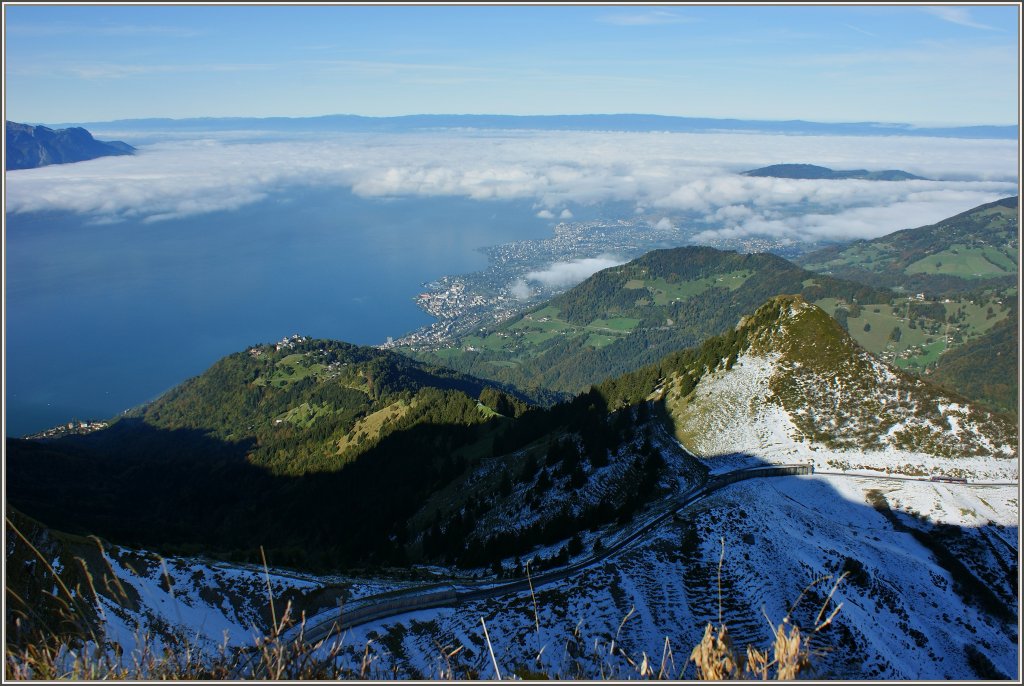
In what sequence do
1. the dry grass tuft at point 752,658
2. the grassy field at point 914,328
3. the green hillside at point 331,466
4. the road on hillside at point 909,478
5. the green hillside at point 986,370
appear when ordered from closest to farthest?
the dry grass tuft at point 752,658 → the road on hillside at point 909,478 → the green hillside at point 331,466 → the green hillside at point 986,370 → the grassy field at point 914,328

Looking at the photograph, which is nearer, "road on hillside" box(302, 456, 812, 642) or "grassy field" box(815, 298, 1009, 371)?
"road on hillside" box(302, 456, 812, 642)

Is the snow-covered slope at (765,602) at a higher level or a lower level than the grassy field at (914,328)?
higher

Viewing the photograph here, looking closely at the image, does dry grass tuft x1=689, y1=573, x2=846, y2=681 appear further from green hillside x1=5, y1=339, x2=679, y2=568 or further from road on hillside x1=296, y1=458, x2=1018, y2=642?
green hillside x1=5, y1=339, x2=679, y2=568

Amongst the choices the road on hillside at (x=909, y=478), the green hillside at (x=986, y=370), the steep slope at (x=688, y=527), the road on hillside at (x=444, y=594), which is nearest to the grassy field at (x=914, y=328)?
the green hillside at (x=986, y=370)

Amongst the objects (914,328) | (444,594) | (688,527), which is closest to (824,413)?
(688,527)

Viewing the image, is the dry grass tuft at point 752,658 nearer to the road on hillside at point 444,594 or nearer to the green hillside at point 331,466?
the road on hillside at point 444,594

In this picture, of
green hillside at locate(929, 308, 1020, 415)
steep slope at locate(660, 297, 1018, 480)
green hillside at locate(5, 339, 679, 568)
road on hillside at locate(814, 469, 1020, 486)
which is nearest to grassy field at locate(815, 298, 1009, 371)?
green hillside at locate(929, 308, 1020, 415)

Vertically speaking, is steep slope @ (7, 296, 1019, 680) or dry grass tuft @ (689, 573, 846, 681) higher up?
dry grass tuft @ (689, 573, 846, 681)

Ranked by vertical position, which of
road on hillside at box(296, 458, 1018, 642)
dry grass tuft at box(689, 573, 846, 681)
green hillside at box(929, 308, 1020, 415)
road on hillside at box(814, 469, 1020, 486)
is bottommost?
green hillside at box(929, 308, 1020, 415)

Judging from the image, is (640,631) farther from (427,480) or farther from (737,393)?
(427,480)
